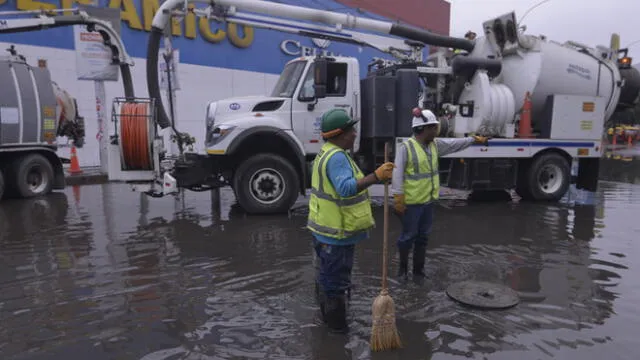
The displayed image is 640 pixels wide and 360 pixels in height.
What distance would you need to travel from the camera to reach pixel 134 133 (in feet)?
25.0

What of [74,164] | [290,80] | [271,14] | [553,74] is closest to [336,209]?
[290,80]

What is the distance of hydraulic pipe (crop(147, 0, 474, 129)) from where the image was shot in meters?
8.67

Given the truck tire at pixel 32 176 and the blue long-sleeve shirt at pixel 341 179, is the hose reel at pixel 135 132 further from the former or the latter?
the blue long-sleeve shirt at pixel 341 179

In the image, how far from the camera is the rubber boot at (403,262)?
4797 millimetres

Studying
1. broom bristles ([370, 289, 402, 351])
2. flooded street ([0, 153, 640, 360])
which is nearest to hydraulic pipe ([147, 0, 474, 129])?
flooded street ([0, 153, 640, 360])

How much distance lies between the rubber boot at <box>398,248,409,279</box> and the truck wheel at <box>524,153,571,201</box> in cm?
584

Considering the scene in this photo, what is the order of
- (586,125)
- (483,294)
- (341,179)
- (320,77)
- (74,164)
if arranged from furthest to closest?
(74,164)
(586,125)
(320,77)
(483,294)
(341,179)

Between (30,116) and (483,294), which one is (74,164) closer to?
(30,116)

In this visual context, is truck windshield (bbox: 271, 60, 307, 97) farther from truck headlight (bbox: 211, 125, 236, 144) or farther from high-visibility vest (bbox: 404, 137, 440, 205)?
high-visibility vest (bbox: 404, 137, 440, 205)

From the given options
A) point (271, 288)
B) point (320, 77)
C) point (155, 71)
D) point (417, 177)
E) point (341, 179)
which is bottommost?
point (271, 288)

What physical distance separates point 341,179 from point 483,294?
210 cm

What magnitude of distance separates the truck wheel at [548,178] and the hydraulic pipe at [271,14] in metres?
3.00

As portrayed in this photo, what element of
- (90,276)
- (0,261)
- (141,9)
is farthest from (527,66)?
(141,9)

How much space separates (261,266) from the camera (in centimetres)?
530
